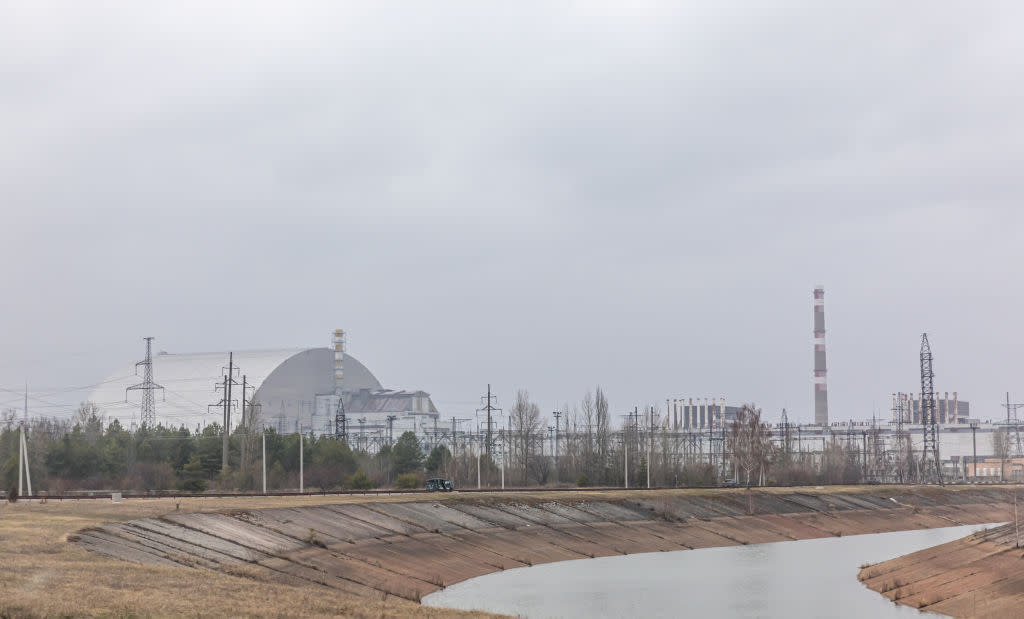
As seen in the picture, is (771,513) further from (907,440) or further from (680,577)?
(907,440)

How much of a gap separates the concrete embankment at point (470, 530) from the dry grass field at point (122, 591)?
3.15 meters

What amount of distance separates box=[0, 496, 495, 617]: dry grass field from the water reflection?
11.9 meters

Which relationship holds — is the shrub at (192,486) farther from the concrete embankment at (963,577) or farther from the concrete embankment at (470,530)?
the concrete embankment at (963,577)

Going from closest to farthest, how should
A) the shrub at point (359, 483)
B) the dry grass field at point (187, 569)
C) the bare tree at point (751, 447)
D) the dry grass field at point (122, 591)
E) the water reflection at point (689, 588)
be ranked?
the dry grass field at point (122, 591) < the dry grass field at point (187, 569) < the water reflection at point (689, 588) < the shrub at point (359, 483) < the bare tree at point (751, 447)

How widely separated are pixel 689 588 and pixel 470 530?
17735mm

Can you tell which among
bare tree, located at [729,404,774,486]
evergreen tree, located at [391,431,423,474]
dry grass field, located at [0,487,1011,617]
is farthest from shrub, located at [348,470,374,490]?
bare tree, located at [729,404,774,486]

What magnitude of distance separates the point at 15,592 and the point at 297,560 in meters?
22.5

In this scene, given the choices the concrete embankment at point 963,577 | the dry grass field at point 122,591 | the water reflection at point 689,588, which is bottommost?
the water reflection at point 689,588

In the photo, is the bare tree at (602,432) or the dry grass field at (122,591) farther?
the bare tree at (602,432)

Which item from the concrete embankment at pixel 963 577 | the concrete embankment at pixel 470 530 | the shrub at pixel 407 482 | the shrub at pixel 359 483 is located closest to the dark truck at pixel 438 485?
the shrub at pixel 407 482

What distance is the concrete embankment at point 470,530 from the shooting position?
47219 millimetres

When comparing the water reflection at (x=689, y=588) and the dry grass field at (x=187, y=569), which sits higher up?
the dry grass field at (x=187, y=569)

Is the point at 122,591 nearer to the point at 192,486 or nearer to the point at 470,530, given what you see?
the point at 470,530

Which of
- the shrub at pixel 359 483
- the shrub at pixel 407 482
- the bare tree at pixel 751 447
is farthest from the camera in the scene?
the bare tree at pixel 751 447
